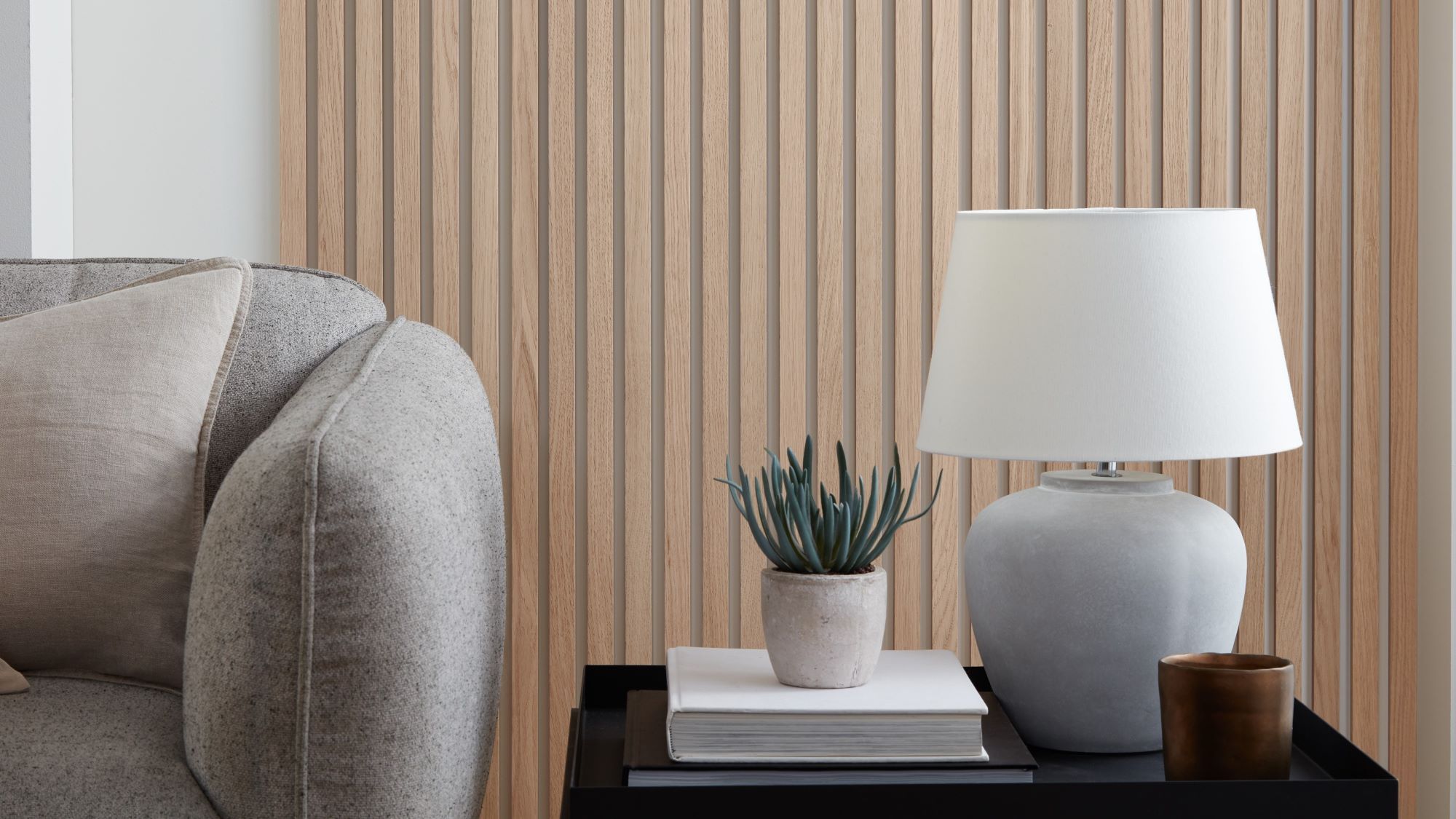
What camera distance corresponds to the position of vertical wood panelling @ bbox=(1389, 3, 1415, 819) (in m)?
1.94

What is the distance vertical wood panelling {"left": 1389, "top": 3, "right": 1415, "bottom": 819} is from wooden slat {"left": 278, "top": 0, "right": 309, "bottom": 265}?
1.64 meters

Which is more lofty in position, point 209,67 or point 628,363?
point 209,67

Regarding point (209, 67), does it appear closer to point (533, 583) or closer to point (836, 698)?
point (533, 583)

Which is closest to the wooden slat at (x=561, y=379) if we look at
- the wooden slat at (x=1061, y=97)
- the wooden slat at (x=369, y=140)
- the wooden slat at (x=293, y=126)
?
the wooden slat at (x=369, y=140)

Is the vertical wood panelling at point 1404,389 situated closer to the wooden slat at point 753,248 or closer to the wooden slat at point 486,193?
the wooden slat at point 753,248

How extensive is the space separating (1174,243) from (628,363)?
97 centimetres

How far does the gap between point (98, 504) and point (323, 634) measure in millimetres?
352

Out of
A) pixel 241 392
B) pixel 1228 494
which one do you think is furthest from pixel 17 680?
pixel 1228 494

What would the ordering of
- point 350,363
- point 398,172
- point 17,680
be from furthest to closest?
point 398,172, point 350,363, point 17,680

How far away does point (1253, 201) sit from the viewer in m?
1.95

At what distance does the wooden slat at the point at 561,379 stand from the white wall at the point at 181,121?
326 mm

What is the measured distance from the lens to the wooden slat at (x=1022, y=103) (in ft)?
6.35

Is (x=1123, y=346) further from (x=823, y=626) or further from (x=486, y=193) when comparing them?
(x=486, y=193)

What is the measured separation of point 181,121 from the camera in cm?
191
